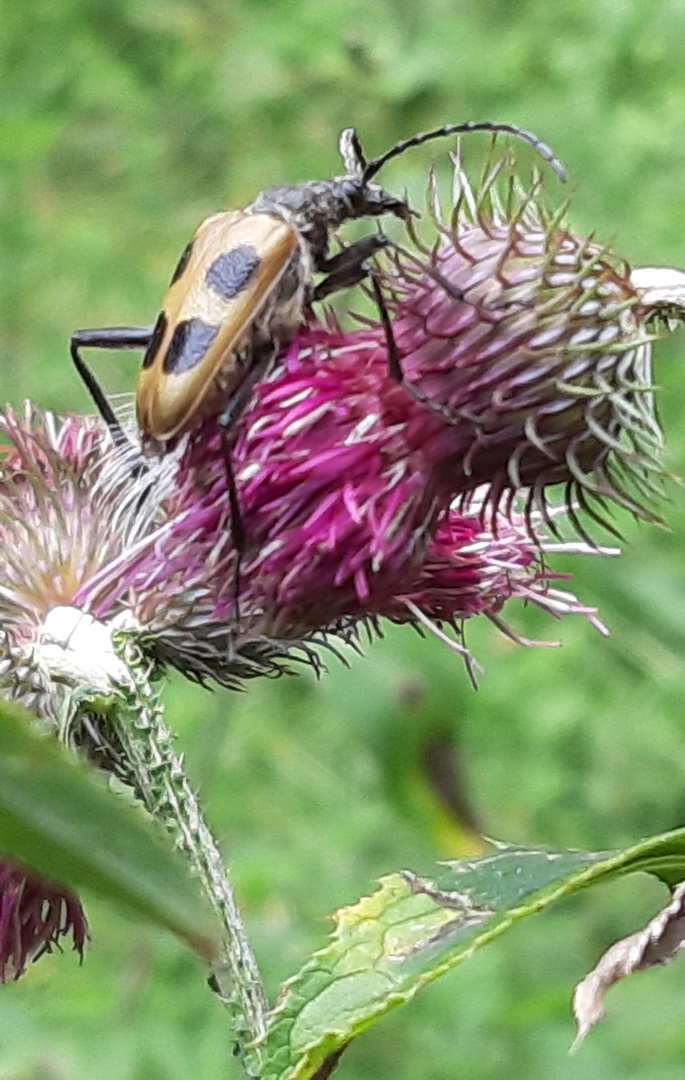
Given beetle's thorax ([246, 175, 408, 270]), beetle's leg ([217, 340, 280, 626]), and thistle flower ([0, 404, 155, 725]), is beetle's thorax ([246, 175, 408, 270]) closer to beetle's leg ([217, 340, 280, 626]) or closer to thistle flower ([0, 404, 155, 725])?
beetle's leg ([217, 340, 280, 626])

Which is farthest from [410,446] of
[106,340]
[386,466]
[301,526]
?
[106,340]

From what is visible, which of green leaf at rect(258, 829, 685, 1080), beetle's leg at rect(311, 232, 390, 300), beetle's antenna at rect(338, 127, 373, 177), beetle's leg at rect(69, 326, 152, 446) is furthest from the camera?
beetle's antenna at rect(338, 127, 373, 177)

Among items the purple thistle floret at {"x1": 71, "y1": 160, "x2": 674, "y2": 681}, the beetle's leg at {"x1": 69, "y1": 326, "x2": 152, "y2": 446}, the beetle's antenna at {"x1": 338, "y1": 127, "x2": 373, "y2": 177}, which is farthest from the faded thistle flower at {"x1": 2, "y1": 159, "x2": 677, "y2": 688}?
the beetle's antenna at {"x1": 338, "y1": 127, "x2": 373, "y2": 177}

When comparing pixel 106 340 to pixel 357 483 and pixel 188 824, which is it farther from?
pixel 188 824

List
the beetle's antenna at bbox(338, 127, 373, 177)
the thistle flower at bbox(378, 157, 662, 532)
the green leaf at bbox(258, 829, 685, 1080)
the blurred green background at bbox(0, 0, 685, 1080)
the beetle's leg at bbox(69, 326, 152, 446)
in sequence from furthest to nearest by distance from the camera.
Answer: the blurred green background at bbox(0, 0, 685, 1080), the beetle's antenna at bbox(338, 127, 373, 177), the beetle's leg at bbox(69, 326, 152, 446), the thistle flower at bbox(378, 157, 662, 532), the green leaf at bbox(258, 829, 685, 1080)

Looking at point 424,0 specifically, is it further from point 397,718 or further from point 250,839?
point 397,718

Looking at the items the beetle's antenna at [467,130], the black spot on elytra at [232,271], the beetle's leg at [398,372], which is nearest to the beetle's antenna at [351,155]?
the beetle's antenna at [467,130]

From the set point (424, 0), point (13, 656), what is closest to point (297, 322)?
point (13, 656)

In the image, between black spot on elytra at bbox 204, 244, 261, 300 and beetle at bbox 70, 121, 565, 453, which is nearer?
beetle at bbox 70, 121, 565, 453
